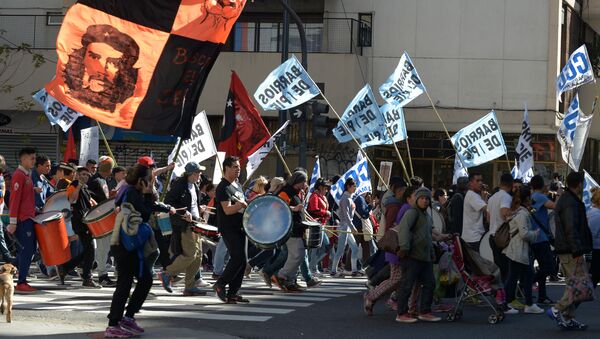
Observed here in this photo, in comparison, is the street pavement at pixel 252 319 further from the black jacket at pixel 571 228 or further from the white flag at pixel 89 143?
the white flag at pixel 89 143

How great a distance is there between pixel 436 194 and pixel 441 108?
662 inches

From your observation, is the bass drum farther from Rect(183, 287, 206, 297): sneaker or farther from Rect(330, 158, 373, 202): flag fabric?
Rect(330, 158, 373, 202): flag fabric

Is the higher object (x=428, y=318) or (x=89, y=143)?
(x=89, y=143)

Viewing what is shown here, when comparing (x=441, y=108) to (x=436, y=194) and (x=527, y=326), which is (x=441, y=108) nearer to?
(x=436, y=194)

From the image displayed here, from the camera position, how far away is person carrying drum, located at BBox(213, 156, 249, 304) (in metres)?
14.3

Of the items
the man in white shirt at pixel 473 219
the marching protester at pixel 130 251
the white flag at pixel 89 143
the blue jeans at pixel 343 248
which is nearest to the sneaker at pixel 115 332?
the marching protester at pixel 130 251

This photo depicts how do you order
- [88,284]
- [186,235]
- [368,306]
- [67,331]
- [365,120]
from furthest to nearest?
[365,120] → [88,284] → [186,235] → [368,306] → [67,331]

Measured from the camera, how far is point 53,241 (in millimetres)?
15453

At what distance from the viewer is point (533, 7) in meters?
35.1

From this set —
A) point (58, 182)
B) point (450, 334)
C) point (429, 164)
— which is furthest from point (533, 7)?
point (450, 334)

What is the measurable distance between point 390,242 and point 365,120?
8.89m

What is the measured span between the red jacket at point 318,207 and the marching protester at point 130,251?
28.9 feet

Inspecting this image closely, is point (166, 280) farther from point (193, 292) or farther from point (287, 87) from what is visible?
point (287, 87)

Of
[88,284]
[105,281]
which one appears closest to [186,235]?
[105,281]
